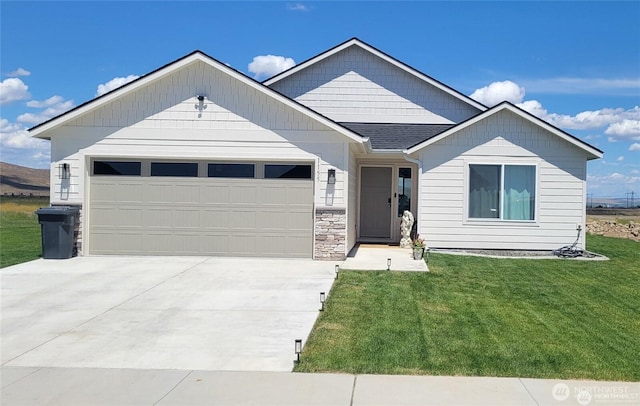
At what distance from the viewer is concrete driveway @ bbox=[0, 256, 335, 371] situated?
18.7ft

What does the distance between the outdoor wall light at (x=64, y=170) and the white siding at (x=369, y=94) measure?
6905 millimetres

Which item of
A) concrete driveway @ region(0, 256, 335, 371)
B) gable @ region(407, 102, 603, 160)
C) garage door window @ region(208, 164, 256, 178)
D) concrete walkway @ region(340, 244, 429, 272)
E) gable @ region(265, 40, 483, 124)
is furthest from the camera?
gable @ region(265, 40, 483, 124)

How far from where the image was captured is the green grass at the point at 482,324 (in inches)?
213

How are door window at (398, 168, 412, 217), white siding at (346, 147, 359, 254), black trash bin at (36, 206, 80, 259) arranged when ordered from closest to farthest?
1. black trash bin at (36, 206, 80, 259)
2. white siding at (346, 147, 359, 254)
3. door window at (398, 168, 412, 217)

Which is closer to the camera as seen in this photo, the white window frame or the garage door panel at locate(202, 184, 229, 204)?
the garage door panel at locate(202, 184, 229, 204)

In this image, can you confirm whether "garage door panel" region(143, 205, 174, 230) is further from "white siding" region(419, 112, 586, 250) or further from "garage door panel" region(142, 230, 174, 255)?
"white siding" region(419, 112, 586, 250)

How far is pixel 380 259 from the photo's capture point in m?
12.4

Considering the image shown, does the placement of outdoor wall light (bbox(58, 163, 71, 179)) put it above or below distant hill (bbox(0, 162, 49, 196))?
below

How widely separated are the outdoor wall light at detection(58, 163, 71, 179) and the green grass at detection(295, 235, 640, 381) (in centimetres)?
678

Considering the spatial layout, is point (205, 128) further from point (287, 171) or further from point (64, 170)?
point (64, 170)

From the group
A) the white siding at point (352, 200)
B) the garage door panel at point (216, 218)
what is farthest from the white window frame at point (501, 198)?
the garage door panel at point (216, 218)

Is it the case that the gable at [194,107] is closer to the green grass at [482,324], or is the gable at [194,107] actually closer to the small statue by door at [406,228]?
the small statue by door at [406,228]

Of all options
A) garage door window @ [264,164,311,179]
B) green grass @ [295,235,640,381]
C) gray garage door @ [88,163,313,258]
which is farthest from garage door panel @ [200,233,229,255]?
green grass @ [295,235,640,381]

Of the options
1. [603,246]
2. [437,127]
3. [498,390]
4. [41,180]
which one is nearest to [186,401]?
[498,390]
